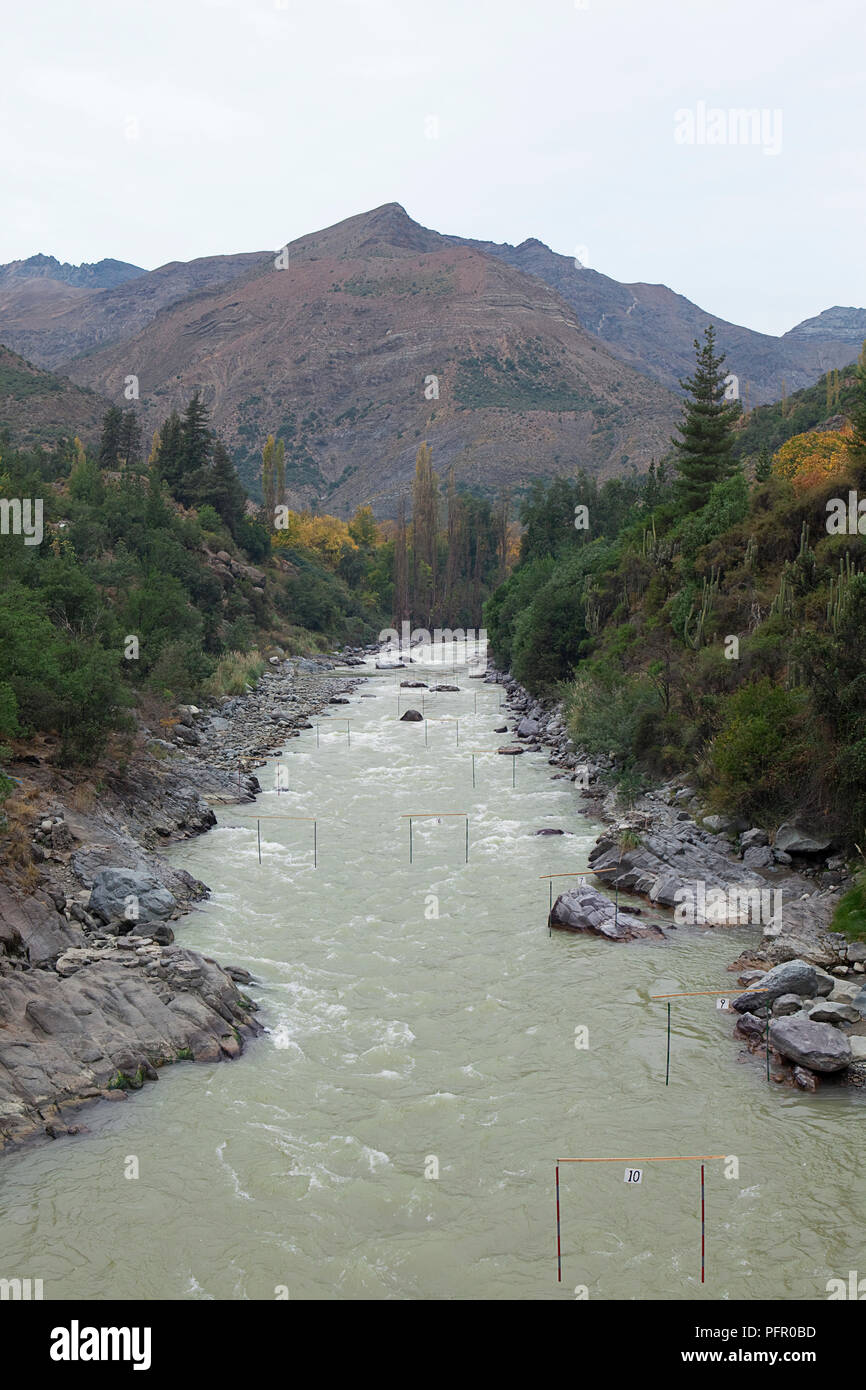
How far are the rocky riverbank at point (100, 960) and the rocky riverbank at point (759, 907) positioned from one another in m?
5.66

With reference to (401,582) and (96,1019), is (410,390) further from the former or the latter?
(96,1019)

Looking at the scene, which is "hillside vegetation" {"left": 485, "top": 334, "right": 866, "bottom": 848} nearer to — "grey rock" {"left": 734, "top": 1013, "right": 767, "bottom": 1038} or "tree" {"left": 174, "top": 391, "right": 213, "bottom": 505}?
"grey rock" {"left": 734, "top": 1013, "right": 767, "bottom": 1038}

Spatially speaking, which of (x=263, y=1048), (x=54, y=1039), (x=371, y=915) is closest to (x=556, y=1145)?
(x=263, y=1048)

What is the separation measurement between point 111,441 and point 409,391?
411 feet

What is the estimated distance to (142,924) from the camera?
12.5 metres

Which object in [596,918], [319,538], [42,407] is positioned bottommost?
[596,918]

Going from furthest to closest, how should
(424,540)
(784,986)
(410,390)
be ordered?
1. (410,390)
2. (424,540)
3. (784,986)

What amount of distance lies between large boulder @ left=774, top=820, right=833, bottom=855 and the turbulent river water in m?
2.48

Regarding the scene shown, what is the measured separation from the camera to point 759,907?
555 inches

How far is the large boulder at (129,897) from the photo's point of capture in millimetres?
12766

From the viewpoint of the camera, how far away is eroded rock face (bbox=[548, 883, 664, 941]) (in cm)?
1368

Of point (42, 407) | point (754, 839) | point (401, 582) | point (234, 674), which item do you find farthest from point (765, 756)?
point (42, 407)

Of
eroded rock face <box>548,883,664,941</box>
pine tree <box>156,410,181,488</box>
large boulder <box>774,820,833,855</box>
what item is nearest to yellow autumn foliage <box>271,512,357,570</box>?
pine tree <box>156,410,181,488</box>
